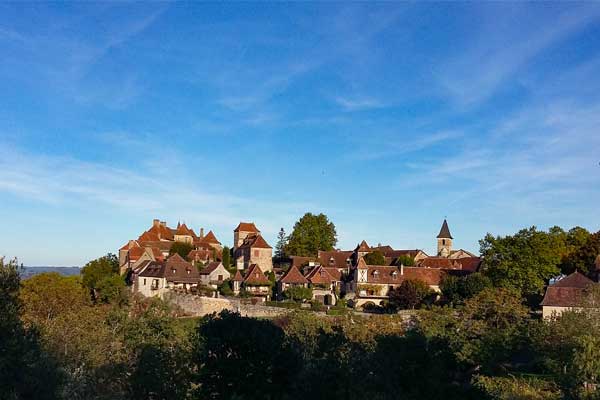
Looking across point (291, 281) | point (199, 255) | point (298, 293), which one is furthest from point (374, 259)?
point (199, 255)

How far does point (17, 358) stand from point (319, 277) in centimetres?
4849

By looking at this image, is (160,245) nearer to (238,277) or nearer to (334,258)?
(238,277)

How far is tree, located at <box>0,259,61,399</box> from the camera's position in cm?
1561

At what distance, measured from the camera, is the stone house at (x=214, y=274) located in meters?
67.9

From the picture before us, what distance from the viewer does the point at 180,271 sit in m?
65.2

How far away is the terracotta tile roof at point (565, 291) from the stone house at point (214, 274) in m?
36.5

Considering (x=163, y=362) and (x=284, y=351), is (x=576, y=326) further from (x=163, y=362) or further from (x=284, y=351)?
(x=163, y=362)

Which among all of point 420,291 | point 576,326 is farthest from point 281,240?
point 576,326

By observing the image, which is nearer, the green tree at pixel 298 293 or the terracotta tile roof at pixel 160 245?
the green tree at pixel 298 293

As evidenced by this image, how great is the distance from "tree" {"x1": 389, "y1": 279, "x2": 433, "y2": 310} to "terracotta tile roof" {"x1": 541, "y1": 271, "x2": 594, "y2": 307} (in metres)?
12.1

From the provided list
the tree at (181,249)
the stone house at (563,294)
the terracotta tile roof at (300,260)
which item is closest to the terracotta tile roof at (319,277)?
the terracotta tile roof at (300,260)

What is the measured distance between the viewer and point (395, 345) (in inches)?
758

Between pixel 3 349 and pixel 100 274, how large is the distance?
5491 cm

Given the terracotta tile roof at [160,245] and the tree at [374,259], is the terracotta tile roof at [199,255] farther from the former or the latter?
the tree at [374,259]
